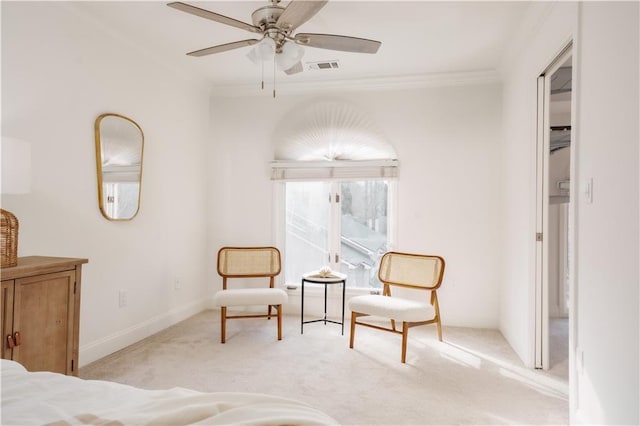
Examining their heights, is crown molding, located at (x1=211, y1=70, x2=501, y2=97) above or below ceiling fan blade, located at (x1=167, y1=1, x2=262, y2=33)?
above

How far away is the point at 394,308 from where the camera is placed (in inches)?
122

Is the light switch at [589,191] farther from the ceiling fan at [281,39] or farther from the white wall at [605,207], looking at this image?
the ceiling fan at [281,39]

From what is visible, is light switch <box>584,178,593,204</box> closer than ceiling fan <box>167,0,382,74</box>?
Yes

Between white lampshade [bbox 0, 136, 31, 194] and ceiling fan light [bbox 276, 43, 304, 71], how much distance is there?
153 centimetres

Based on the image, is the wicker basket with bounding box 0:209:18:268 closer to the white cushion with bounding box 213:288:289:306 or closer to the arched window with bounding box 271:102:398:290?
the white cushion with bounding box 213:288:289:306

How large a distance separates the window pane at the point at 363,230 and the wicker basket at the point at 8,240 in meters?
3.01

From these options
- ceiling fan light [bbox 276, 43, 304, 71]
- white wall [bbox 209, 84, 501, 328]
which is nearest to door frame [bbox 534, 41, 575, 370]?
white wall [bbox 209, 84, 501, 328]

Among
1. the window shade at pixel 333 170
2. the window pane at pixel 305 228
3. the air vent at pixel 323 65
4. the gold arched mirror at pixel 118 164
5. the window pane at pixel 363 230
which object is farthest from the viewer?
the window pane at pixel 305 228

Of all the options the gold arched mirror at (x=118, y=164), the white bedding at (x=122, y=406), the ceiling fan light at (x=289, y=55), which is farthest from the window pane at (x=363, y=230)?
the white bedding at (x=122, y=406)

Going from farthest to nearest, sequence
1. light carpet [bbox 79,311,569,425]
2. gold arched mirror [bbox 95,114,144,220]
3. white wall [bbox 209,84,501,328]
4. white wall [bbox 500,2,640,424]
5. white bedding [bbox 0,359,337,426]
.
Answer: white wall [bbox 209,84,501,328], gold arched mirror [bbox 95,114,144,220], light carpet [bbox 79,311,569,425], white wall [bbox 500,2,640,424], white bedding [bbox 0,359,337,426]

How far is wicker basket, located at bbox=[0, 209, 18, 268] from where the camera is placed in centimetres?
192

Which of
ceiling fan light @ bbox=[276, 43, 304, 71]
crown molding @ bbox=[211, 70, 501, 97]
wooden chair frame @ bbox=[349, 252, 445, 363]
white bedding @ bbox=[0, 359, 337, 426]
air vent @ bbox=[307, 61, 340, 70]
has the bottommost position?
wooden chair frame @ bbox=[349, 252, 445, 363]

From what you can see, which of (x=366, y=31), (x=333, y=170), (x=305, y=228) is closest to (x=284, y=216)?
(x=305, y=228)

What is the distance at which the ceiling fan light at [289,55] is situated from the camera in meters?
2.38
